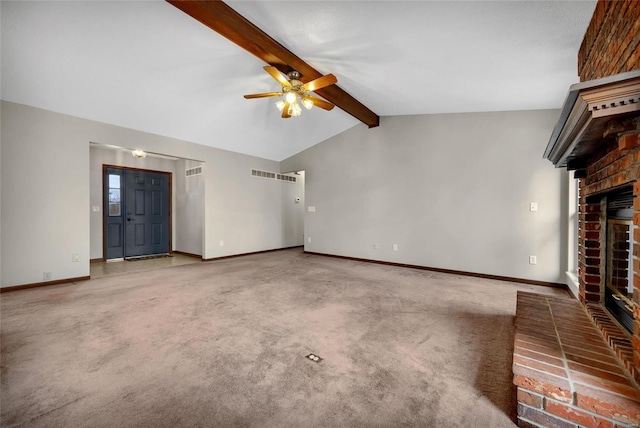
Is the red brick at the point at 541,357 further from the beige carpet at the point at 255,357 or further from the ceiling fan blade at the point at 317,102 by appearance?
the ceiling fan blade at the point at 317,102

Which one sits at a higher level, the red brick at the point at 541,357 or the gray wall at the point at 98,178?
the gray wall at the point at 98,178

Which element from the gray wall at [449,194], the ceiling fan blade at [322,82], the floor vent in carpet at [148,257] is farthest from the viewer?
the floor vent in carpet at [148,257]

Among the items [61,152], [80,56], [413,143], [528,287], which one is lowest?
[528,287]

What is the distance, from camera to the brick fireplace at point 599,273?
1.18 m

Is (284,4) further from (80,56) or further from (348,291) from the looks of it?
(348,291)

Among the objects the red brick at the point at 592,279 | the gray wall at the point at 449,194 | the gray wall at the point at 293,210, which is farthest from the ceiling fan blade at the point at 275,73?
the gray wall at the point at 293,210

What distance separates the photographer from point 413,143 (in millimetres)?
5039

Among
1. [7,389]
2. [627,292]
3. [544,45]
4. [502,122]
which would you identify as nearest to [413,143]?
[502,122]

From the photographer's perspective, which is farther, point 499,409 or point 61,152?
point 61,152

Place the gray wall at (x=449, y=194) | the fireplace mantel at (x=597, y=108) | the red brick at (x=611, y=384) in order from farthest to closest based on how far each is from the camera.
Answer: the gray wall at (x=449, y=194)
the red brick at (x=611, y=384)
the fireplace mantel at (x=597, y=108)

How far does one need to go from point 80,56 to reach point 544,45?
194 inches

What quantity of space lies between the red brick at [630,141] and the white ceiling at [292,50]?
1433 mm

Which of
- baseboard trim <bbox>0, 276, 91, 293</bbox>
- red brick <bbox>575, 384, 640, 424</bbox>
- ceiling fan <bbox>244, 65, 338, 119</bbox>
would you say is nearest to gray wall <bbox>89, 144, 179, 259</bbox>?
baseboard trim <bbox>0, 276, 91, 293</bbox>

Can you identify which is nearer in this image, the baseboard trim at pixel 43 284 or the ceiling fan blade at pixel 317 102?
the baseboard trim at pixel 43 284
